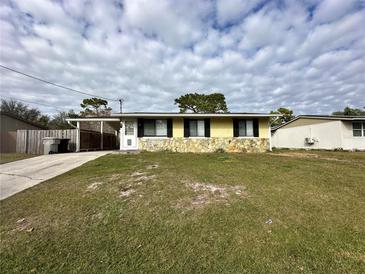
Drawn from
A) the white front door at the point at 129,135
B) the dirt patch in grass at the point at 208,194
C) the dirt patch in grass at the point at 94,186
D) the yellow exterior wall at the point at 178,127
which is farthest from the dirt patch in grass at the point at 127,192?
the yellow exterior wall at the point at 178,127

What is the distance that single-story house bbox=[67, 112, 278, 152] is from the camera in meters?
13.7

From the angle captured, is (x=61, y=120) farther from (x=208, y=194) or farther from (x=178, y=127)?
(x=208, y=194)

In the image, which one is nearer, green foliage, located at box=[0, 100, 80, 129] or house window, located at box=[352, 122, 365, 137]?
house window, located at box=[352, 122, 365, 137]

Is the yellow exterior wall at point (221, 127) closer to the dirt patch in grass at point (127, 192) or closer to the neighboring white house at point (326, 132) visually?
the neighboring white house at point (326, 132)

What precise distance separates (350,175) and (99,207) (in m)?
6.93

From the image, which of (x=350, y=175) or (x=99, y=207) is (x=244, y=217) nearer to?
(x=99, y=207)

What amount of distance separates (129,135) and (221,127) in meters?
6.18

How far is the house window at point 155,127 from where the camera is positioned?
1384cm

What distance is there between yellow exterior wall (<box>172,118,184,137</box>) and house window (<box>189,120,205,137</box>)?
0.60 metres

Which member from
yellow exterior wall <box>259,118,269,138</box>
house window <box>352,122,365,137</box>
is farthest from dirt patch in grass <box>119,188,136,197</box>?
house window <box>352,122,365,137</box>

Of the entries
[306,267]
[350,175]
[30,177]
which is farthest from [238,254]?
[30,177]

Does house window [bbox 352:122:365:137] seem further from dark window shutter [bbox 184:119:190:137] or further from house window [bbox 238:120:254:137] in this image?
dark window shutter [bbox 184:119:190:137]

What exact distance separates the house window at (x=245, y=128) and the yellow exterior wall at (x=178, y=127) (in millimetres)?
3978

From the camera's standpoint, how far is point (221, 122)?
14328 millimetres
